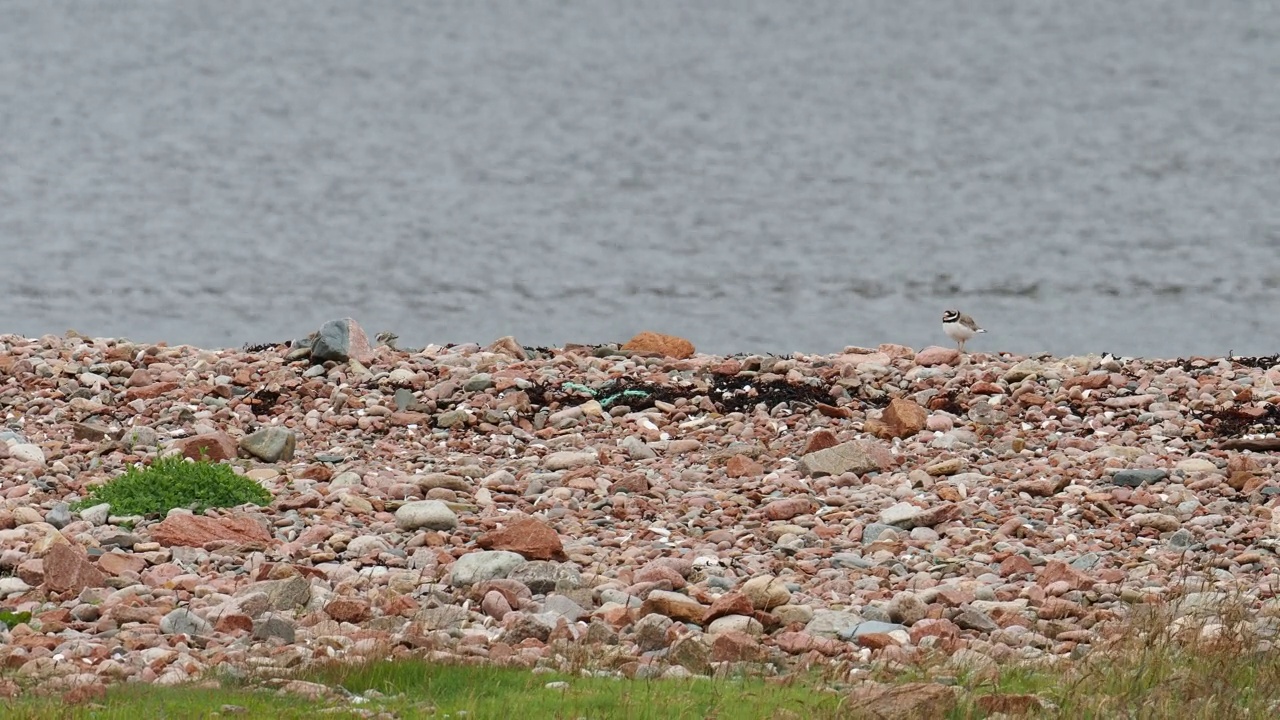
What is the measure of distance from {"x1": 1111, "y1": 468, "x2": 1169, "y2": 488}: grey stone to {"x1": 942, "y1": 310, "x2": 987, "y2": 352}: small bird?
450 cm

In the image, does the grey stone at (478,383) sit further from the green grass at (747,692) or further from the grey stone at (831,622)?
the green grass at (747,692)

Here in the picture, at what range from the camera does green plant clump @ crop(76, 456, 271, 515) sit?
34.8 feet

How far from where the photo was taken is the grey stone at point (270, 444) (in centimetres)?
1245

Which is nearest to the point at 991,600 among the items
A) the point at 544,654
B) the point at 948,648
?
the point at 948,648

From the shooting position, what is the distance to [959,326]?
612 inches

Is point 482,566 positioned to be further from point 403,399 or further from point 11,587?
point 403,399

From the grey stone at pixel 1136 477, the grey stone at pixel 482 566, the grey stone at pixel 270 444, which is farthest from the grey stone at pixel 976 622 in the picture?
the grey stone at pixel 270 444

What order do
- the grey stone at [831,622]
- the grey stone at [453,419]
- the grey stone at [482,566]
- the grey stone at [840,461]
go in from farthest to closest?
the grey stone at [453,419], the grey stone at [840,461], the grey stone at [482,566], the grey stone at [831,622]

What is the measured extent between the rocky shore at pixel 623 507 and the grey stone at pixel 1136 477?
0.02 metres

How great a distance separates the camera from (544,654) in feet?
24.3

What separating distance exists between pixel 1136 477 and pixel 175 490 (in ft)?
23.3

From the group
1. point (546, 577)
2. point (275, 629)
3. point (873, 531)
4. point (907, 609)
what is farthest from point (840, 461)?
point (275, 629)

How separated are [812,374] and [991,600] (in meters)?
6.19

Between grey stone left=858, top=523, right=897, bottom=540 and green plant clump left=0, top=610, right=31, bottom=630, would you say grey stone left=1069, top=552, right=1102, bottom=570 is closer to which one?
grey stone left=858, top=523, right=897, bottom=540
